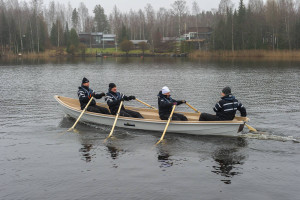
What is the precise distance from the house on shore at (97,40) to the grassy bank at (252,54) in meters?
42.7

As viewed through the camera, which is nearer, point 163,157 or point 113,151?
point 163,157

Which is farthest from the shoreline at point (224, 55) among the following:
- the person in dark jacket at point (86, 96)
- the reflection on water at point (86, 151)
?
the reflection on water at point (86, 151)

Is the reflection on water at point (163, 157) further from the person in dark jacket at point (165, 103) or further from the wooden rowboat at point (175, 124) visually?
the person in dark jacket at point (165, 103)

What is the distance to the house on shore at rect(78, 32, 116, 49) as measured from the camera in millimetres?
112000

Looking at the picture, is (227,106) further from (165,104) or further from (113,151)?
(113,151)

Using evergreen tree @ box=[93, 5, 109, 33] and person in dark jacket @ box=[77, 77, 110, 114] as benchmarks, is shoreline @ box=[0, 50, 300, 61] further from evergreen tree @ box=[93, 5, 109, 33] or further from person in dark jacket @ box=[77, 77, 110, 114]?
person in dark jacket @ box=[77, 77, 110, 114]

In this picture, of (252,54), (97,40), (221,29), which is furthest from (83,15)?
(252,54)

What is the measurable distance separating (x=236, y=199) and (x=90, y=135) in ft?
24.6

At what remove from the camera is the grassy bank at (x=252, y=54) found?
61.6m

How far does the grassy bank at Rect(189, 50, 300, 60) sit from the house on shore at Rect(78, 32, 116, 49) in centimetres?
4272

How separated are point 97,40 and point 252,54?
205 ft

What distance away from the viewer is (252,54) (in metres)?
67.6

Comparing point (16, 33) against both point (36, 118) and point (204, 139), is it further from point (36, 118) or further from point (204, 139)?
point (204, 139)

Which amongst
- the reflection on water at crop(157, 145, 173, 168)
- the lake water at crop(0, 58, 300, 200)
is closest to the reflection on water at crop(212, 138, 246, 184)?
the lake water at crop(0, 58, 300, 200)
